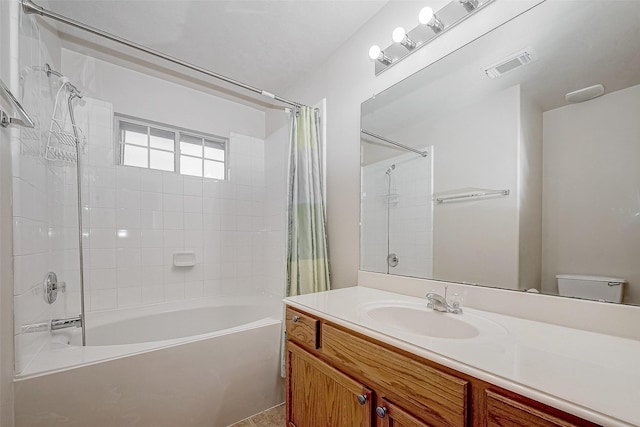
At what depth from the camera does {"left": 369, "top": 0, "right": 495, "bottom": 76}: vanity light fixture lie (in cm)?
125

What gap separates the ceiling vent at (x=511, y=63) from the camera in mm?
1064

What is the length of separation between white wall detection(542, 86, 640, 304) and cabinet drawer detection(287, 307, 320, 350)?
886mm

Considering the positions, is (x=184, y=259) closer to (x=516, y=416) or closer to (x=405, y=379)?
(x=405, y=379)

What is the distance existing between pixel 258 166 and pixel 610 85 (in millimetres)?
2558

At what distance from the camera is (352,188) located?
6.02ft

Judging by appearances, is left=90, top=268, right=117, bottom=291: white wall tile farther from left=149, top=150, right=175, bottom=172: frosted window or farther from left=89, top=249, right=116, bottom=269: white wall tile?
left=149, top=150, right=175, bottom=172: frosted window

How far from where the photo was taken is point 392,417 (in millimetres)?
837

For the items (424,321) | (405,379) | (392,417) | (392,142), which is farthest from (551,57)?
(392,417)

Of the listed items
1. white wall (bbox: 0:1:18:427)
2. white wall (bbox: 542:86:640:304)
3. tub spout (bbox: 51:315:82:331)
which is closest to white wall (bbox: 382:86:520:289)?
white wall (bbox: 542:86:640:304)

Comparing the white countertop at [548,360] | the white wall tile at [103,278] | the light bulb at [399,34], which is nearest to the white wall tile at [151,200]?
the white wall tile at [103,278]

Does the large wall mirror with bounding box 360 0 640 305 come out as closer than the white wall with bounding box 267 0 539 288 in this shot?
Yes

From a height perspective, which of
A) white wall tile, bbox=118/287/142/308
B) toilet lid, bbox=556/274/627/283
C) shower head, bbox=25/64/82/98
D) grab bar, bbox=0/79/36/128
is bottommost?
white wall tile, bbox=118/287/142/308

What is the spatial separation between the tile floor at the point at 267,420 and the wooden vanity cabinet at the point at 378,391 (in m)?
0.39

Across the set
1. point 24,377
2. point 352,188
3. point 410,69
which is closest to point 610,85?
point 410,69
